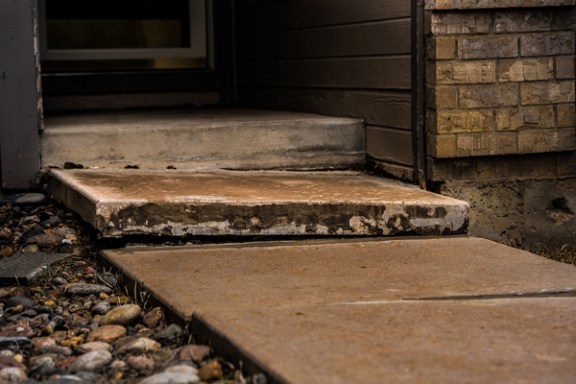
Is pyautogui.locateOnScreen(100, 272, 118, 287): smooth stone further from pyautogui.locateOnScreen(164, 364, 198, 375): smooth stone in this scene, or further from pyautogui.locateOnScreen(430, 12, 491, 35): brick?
pyautogui.locateOnScreen(430, 12, 491, 35): brick

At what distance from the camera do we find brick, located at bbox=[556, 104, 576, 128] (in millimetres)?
4059

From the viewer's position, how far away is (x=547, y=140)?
4.06 meters

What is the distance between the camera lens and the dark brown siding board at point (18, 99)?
155 inches

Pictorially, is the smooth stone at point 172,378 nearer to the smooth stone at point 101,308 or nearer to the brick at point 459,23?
the smooth stone at point 101,308

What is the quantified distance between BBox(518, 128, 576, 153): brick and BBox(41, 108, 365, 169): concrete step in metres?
0.77

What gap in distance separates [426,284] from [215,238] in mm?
925

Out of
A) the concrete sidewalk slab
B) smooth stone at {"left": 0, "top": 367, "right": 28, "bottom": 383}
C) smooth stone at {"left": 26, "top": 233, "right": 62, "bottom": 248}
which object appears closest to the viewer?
the concrete sidewalk slab

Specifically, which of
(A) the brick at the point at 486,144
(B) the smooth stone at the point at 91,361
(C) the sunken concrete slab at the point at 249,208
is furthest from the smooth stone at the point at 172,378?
(A) the brick at the point at 486,144

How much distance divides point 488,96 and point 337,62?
3.11 ft

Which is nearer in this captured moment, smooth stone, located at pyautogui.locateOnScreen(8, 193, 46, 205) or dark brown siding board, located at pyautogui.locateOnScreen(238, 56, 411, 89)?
smooth stone, located at pyautogui.locateOnScreen(8, 193, 46, 205)

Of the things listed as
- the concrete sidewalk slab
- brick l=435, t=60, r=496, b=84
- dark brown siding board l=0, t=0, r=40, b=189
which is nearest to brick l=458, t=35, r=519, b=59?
brick l=435, t=60, r=496, b=84

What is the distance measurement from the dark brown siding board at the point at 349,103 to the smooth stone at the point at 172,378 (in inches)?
88.1

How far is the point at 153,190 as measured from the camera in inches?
138

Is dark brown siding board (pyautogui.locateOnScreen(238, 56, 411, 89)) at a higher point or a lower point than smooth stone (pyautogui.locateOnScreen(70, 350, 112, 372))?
higher
